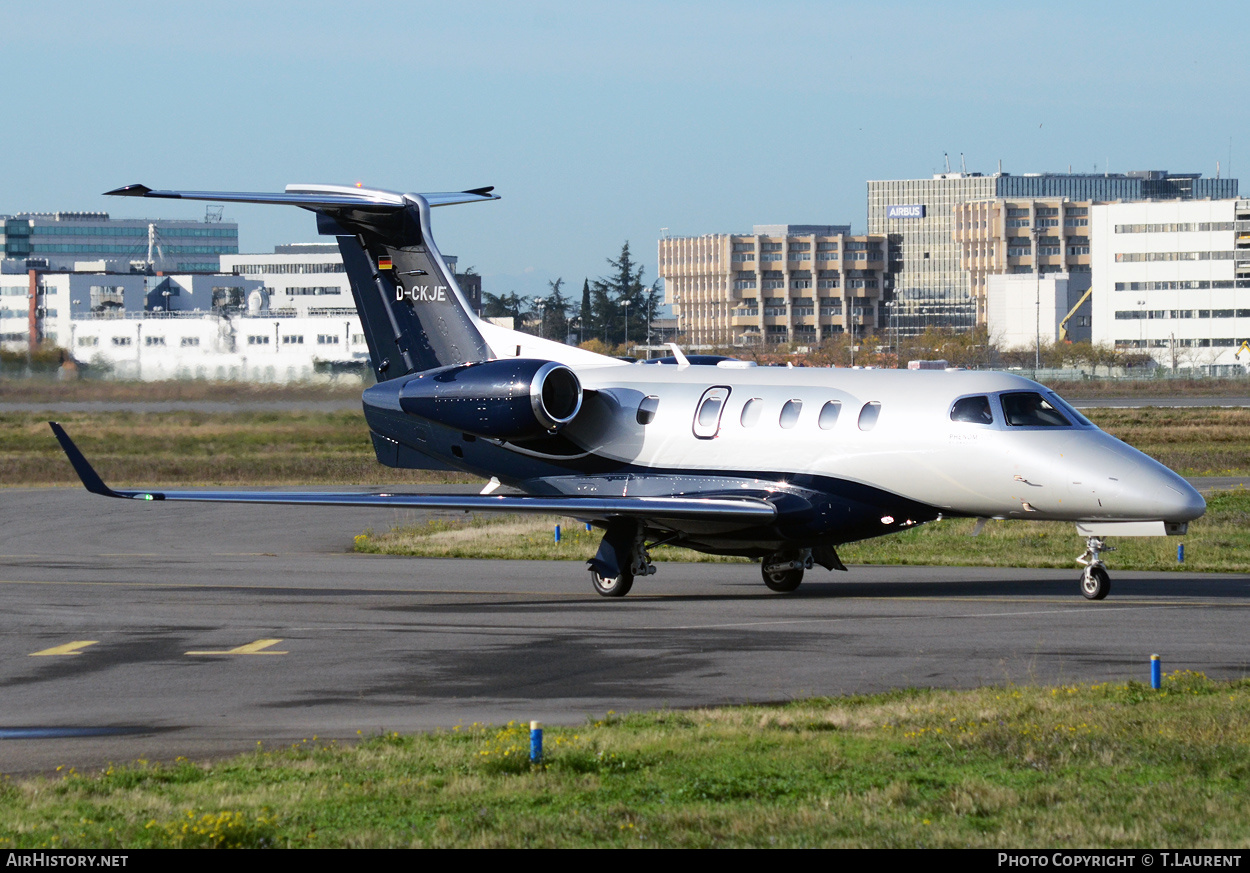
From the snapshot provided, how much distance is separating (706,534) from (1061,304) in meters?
159

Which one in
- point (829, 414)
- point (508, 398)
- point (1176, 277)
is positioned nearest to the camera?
point (829, 414)

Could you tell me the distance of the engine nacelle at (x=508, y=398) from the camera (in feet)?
78.0

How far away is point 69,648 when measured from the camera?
1833 cm

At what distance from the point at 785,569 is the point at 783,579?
0.72 ft

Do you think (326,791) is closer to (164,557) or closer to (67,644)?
(67,644)

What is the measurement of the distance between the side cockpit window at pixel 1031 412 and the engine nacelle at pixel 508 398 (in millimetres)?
6687

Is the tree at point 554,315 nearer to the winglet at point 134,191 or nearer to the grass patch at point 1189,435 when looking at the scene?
the grass patch at point 1189,435

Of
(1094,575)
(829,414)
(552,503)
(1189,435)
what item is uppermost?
(829,414)

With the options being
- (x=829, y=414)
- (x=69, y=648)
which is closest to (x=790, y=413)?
(x=829, y=414)

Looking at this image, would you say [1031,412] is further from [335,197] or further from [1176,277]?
[1176,277]

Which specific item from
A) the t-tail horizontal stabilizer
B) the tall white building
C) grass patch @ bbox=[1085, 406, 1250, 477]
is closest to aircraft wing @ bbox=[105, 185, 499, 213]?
the t-tail horizontal stabilizer

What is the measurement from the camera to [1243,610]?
2056 centimetres

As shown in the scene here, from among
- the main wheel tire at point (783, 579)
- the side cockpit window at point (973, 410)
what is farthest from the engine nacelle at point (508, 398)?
the side cockpit window at point (973, 410)

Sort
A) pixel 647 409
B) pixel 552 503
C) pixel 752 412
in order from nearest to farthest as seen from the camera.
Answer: pixel 552 503 < pixel 752 412 < pixel 647 409
